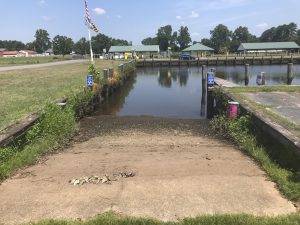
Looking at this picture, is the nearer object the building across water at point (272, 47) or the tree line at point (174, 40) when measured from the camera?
the building across water at point (272, 47)

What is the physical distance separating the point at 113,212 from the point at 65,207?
670 millimetres

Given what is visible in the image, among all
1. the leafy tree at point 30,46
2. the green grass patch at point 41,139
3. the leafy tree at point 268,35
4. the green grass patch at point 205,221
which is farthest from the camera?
the leafy tree at point 30,46

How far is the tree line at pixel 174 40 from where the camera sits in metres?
123

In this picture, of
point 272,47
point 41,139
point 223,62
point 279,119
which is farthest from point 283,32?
point 41,139

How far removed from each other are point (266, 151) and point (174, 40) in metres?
136

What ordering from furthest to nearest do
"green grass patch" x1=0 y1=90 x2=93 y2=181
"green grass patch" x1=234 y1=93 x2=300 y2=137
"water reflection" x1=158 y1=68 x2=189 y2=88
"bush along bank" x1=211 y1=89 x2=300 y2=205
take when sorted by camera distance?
"water reflection" x1=158 y1=68 x2=189 y2=88 < "green grass patch" x1=234 y1=93 x2=300 y2=137 < "green grass patch" x1=0 y1=90 x2=93 y2=181 < "bush along bank" x1=211 y1=89 x2=300 y2=205

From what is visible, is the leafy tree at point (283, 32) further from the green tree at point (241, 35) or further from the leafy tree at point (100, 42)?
the leafy tree at point (100, 42)

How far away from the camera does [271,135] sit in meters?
7.60

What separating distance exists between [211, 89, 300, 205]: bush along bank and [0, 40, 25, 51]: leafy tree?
182 m

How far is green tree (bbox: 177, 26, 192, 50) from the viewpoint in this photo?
13865 centimetres

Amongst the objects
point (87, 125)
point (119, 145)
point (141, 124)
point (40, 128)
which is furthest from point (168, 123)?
point (40, 128)

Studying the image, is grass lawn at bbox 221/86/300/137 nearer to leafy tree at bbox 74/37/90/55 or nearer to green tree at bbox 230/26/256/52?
leafy tree at bbox 74/37/90/55

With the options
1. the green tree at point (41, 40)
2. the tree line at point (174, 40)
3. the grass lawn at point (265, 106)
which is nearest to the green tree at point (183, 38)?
the tree line at point (174, 40)

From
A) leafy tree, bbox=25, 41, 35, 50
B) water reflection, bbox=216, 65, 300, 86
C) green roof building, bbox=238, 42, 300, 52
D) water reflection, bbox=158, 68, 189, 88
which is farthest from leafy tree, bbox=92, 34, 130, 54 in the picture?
water reflection, bbox=216, 65, 300, 86
